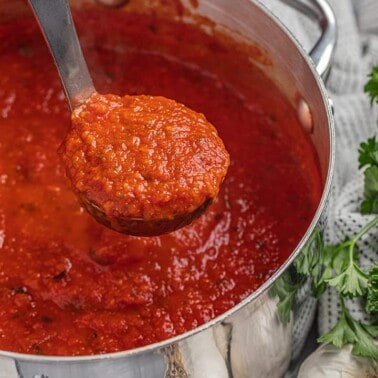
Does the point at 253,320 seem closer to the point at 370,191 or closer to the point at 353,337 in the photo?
the point at 353,337

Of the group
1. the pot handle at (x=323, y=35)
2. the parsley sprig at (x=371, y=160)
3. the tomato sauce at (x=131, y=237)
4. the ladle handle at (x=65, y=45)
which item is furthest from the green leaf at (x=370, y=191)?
the ladle handle at (x=65, y=45)

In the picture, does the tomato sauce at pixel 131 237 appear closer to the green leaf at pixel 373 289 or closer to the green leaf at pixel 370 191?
the green leaf at pixel 370 191

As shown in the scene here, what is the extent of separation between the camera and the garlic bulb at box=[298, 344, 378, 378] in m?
1.79

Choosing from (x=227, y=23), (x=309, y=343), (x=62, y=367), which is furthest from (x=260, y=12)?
(x=62, y=367)

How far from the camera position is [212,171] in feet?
5.23

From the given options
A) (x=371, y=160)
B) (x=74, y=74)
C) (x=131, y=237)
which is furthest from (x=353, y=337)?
(x=74, y=74)

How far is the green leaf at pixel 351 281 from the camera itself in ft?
5.78

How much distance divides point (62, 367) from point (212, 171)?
468 mm

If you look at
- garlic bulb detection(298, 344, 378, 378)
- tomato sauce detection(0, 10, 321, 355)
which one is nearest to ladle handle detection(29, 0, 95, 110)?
tomato sauce detection(0, 10, 321, 355)

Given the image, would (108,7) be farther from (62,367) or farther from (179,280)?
(62,367)

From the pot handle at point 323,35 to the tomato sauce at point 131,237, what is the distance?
264 mm

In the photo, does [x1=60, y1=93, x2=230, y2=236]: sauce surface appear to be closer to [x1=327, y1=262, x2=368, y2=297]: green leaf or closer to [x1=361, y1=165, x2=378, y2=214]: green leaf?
[x1=327, y1=262, x2=368, y2=297]: green leaf

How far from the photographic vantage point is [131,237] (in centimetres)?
193

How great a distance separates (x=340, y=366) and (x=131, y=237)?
1.80 ft
